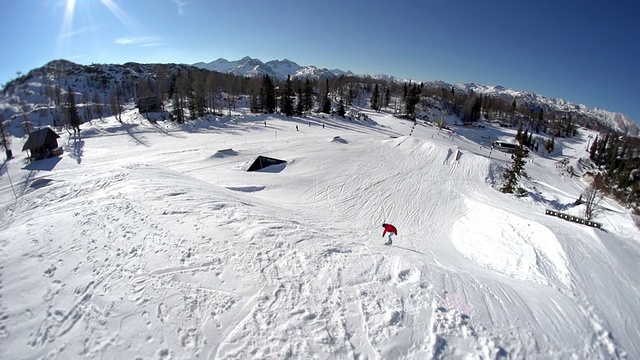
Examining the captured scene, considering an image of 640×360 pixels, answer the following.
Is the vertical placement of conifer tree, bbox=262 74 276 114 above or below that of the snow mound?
above

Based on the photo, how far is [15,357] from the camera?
5258mm

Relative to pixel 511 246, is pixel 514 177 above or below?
above

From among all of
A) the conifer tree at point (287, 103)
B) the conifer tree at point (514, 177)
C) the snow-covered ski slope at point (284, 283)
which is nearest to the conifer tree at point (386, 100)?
the conifer tree at point (287, 103)

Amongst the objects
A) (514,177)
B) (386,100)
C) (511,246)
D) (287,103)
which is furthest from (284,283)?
(386,100)

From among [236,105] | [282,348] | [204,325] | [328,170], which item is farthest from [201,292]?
[236,105]

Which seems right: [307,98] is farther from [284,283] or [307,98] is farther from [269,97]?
[284,283]

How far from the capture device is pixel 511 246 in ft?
51.5

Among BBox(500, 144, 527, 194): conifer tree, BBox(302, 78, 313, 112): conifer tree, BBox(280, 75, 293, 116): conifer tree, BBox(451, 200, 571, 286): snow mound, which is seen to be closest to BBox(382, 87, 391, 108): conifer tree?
BBox(302, 78, 313, 112): conifer tree

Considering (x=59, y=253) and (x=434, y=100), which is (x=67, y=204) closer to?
(x=59, y=253)

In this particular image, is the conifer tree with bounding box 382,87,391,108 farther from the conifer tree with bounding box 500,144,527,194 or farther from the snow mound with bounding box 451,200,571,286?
the snow mound with bounding box 451,200,571,286

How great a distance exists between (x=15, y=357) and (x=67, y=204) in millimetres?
9516

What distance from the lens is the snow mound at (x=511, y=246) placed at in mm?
12703

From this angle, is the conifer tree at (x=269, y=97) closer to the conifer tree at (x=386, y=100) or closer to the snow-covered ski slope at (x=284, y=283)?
the conifer tree at (x=386, y=100)

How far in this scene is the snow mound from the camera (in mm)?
12703
